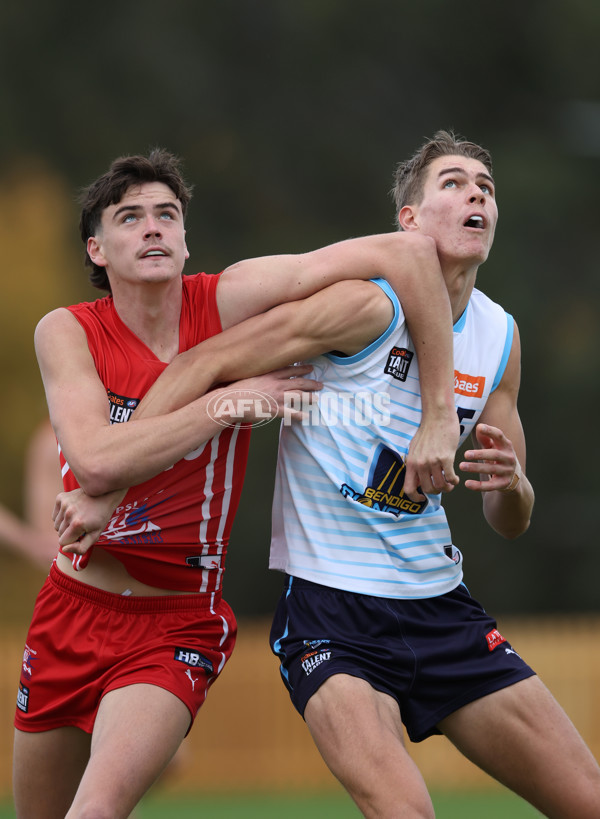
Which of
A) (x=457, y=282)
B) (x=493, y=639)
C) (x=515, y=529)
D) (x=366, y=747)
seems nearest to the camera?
(x=366, y=747)

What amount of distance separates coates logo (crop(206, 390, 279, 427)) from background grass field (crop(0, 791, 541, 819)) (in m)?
6.67

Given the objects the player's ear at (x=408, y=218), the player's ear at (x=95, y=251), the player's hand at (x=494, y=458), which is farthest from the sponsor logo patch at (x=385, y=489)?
the player's ear at (x=95, y=251)

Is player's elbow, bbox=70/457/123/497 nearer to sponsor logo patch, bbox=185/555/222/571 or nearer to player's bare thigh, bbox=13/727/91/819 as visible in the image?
sponsor logo patch, bbox=185/555/222/571

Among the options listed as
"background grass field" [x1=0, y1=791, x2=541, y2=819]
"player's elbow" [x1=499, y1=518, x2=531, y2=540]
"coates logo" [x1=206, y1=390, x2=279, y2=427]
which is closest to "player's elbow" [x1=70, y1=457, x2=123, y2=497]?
"coates logo" [x1=206, y1=390, x2=279, y2=427]

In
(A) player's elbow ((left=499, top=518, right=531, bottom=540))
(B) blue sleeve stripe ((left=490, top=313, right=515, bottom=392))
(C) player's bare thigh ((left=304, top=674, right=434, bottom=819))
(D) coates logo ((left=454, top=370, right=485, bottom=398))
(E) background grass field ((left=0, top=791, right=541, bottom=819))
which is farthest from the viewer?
(E) background grass field ((left=0, top=791, right=541, bottom=819))

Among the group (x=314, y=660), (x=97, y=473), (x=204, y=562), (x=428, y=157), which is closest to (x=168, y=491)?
(x=204, y=562)

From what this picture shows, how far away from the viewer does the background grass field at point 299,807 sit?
10536mm

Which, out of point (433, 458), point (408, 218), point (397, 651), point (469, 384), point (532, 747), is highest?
point (408, 218)

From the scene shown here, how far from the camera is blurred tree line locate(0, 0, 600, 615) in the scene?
785 inches

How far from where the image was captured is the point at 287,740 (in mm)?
12531

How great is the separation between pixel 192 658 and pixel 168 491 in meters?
0.63

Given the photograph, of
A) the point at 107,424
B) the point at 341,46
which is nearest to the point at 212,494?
the point at 107,424

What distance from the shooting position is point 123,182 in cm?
465

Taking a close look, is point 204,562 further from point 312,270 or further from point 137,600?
point 312,270
